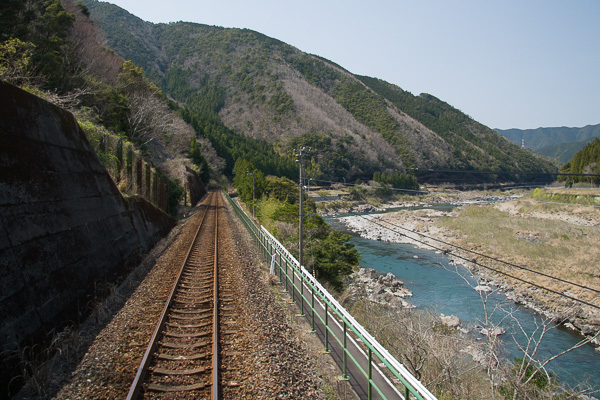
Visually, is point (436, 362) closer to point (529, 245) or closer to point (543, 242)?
point (529, 245)

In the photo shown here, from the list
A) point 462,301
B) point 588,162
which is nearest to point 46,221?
point 462,301

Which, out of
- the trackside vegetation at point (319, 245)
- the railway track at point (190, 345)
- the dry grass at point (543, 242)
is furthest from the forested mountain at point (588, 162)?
the railway track at point (190, 345)

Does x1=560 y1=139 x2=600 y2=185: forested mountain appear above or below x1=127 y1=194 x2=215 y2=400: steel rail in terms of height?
above

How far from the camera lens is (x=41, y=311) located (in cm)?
672

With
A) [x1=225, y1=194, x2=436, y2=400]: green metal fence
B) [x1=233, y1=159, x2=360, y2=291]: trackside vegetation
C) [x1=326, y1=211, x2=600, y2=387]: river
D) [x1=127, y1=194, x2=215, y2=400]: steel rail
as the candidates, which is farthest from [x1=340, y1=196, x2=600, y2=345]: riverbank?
[x1=127, y1=194, x2=215, y2=400]: steel rail

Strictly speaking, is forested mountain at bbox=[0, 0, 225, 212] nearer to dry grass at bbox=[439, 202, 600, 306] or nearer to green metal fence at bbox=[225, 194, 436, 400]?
green metal fence at bbox=[225, 194, 436, 400]

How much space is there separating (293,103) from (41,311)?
14732 cm

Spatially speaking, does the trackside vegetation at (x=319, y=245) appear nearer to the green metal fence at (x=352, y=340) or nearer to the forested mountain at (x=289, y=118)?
the green metal fence at (x=352, y=340)

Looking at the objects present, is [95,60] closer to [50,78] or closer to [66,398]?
[50,78]

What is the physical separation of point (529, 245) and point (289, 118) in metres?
118

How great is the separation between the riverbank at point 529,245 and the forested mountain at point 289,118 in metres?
54.9

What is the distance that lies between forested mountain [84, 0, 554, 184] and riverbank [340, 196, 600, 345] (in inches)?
2160

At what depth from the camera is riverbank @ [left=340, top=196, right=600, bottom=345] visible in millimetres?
20570

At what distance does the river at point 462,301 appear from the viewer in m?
14.7
